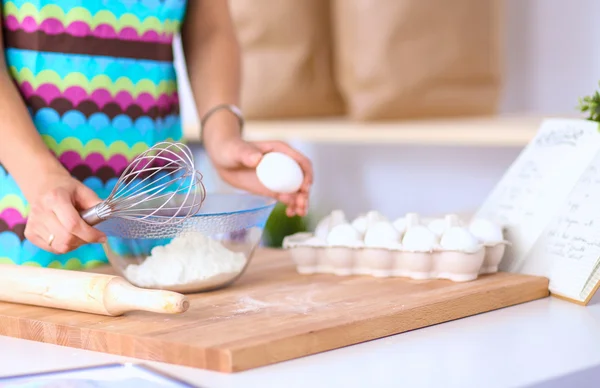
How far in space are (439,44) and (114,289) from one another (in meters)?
1.12

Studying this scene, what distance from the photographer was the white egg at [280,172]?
3.07ft

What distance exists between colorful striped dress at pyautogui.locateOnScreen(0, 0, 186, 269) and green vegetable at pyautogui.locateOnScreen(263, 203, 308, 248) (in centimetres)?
126

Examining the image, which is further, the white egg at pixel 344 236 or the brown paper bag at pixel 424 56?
the brown paper bag at pixel 424 56

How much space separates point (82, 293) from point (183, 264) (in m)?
0.12

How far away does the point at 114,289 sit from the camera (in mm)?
785

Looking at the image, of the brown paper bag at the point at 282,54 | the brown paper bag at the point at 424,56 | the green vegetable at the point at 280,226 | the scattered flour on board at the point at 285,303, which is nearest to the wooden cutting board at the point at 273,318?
the scattered flour on board at the point at 285,303


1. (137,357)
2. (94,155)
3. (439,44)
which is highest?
(439,44)

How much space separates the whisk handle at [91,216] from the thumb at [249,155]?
207 millimetres

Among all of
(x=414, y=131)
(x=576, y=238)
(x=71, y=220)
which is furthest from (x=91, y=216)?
(x=414, y=131)

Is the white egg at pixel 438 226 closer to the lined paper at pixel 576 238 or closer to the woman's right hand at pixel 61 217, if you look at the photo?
the lined paper at pixel 576 238

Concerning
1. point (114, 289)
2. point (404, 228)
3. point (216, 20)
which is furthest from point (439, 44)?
point (114, 289)

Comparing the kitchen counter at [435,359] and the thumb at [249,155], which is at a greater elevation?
the thumb at [249,155]

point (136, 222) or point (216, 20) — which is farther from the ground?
point (216, 20)

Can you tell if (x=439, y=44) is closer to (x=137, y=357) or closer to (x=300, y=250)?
(x=300, y=250)
